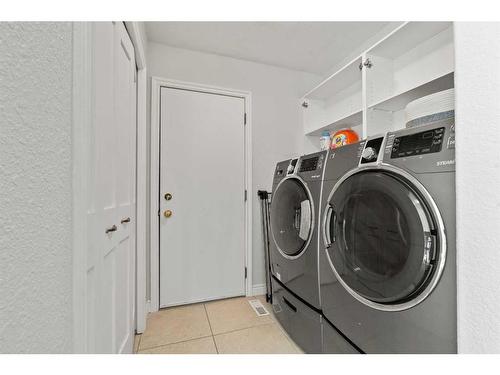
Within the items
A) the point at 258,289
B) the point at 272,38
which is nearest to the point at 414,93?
the point at 272,38

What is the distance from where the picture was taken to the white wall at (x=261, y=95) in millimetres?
2057

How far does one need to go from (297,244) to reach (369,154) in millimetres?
737

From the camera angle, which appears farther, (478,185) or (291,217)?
(291,217)

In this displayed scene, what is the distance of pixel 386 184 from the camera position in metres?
0.91

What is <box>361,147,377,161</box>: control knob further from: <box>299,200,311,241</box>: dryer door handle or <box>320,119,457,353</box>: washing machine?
<box>299,200,311,241</box>: dryer door handle

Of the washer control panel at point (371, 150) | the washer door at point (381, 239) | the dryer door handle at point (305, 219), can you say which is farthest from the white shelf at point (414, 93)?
the dryer door handle at point (305, 219)

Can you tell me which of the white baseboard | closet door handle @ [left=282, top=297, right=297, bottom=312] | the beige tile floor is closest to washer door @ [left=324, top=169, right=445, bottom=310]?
closet door handle @ [left=282, top=297, right=297, bottom=312]

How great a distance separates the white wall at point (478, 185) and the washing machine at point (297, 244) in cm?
67

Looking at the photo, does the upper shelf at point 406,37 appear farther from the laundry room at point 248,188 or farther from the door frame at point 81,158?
the door frame at point 81,158

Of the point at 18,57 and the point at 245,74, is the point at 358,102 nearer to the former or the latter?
the point at 245,74

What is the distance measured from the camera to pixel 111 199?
929mm

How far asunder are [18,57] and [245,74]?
7.20ft

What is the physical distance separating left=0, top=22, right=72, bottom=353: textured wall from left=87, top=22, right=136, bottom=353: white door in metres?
0.16

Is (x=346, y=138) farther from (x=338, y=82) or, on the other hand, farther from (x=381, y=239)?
(x=381, y=239)
